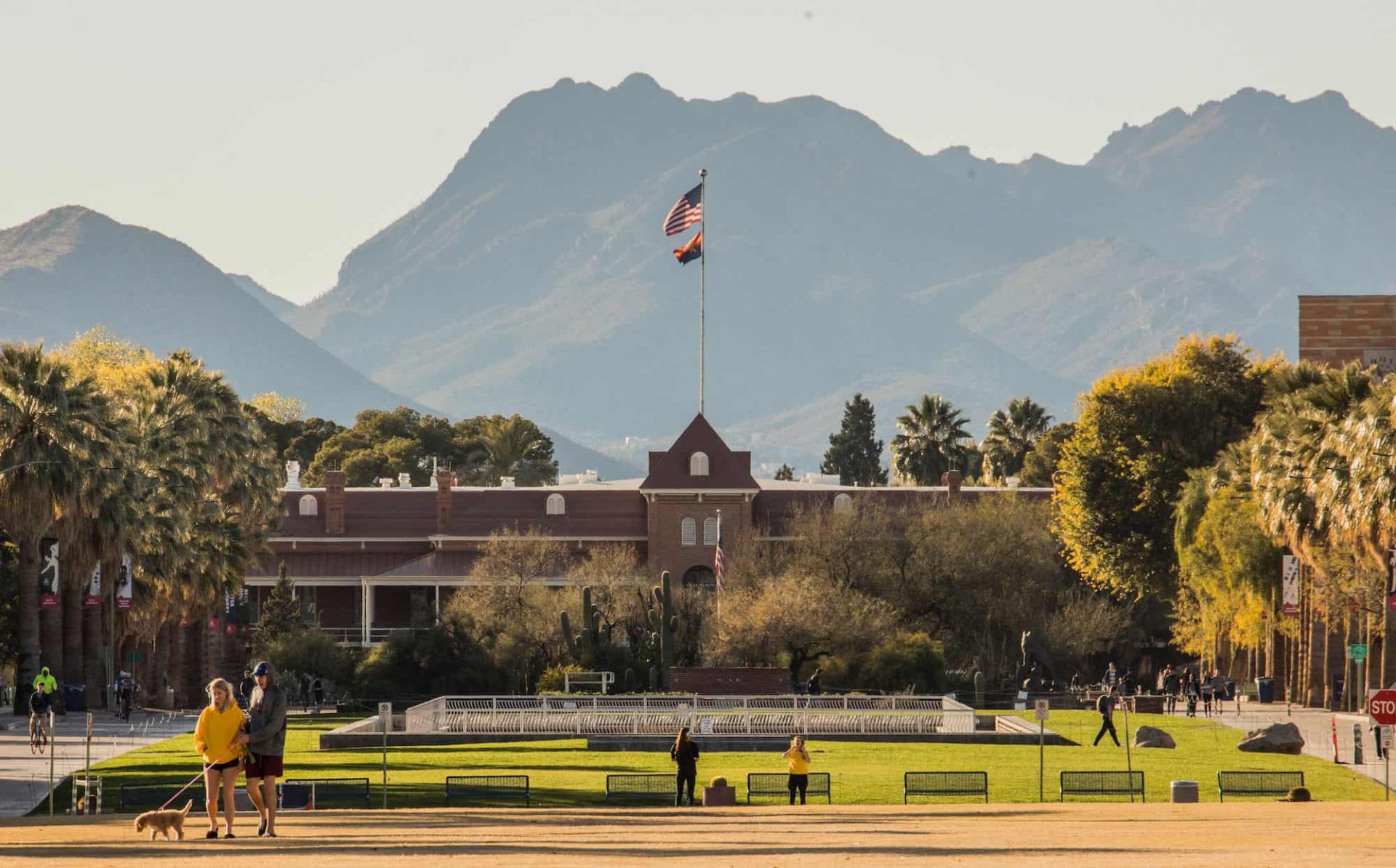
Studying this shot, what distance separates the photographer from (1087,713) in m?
60.6

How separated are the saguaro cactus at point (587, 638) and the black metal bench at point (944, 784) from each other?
2955 cm

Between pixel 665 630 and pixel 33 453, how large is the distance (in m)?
19.2

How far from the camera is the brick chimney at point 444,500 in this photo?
100812 mm

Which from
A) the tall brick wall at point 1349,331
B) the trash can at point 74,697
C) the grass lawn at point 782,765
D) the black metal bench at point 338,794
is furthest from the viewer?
the tall brick wall at point 1349,331

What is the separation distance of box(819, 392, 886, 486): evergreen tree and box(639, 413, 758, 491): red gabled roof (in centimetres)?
4548

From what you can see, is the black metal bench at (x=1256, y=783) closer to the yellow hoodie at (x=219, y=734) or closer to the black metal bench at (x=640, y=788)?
the black metal bench at (x=640, y=788)

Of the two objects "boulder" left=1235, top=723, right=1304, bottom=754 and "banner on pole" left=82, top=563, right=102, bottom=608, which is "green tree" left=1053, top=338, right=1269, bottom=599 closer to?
"boulder" left=1235, top=723, right=1304, bottom=754

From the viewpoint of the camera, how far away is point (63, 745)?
151 ft

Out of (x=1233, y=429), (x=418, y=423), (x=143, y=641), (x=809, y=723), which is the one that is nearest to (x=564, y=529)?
(x=143, y=641)

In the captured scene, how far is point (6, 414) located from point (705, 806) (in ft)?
97.3

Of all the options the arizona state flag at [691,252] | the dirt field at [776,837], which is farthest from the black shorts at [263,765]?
the arizona state flag at [691,252]

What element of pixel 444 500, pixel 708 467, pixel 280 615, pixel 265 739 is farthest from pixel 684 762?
pixel 444 500

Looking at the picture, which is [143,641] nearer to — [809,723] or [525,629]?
[525,629]

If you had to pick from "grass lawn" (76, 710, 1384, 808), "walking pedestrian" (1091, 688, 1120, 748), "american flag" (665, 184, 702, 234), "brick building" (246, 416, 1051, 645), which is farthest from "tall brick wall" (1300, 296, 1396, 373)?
"walking pedestrian" (1091, 688, 1120, 748)
